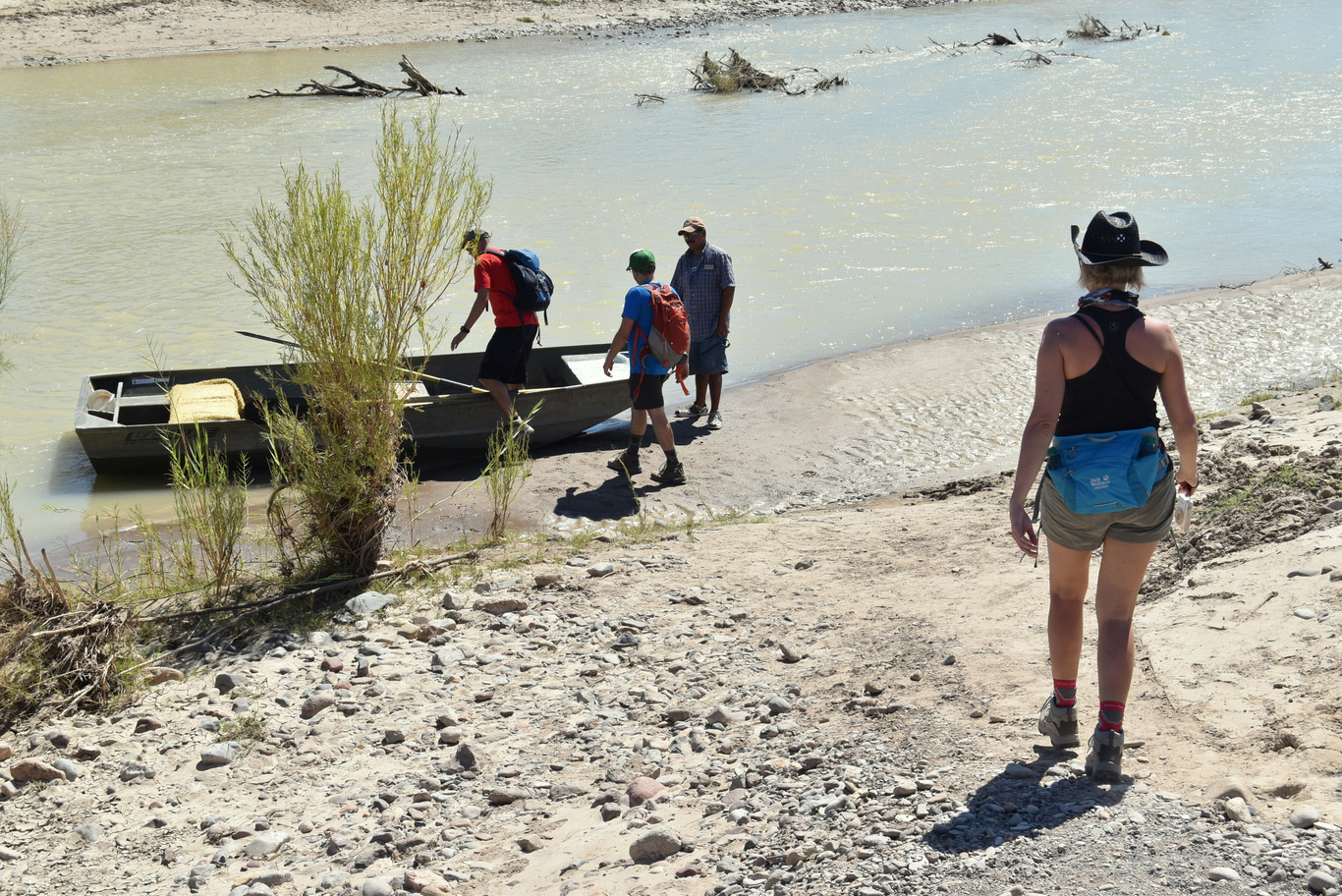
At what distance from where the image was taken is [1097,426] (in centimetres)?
366

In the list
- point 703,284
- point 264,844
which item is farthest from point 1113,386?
point 703,284

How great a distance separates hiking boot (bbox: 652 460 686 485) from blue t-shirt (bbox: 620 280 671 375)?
34.2 inches

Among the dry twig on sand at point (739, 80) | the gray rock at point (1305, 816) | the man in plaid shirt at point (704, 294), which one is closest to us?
the gray rock at point (1305, 816)

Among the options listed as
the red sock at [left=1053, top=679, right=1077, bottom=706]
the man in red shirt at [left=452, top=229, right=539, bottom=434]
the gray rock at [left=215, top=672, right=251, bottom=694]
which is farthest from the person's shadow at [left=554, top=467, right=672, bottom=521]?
the red sock at [left=1053, top=679, right=1077, bottom=706]

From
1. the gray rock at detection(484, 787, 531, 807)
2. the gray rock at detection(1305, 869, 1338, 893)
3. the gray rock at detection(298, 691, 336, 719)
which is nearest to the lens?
the gray rock at detection(1305, 869, 1338, 893)

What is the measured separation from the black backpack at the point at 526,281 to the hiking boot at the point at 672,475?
5.58 feet

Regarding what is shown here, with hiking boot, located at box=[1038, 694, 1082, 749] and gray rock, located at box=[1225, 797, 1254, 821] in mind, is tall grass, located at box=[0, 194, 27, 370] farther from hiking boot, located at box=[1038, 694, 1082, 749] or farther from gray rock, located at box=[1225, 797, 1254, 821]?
gray rock, located at box=[1225, 797, 1254, 821]

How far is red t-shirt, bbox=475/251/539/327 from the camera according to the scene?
9.16 meters

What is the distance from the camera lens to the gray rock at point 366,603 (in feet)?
21.0

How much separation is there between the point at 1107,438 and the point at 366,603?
4.39 metres

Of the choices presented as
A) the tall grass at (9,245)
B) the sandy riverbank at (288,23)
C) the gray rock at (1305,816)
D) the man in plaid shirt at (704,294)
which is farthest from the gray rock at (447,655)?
the sandy riverbank at (288,23)

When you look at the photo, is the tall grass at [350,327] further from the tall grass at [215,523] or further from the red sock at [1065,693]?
the red sock at [1065,693]

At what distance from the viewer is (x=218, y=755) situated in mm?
4902

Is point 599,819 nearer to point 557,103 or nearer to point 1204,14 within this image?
point 557,103
